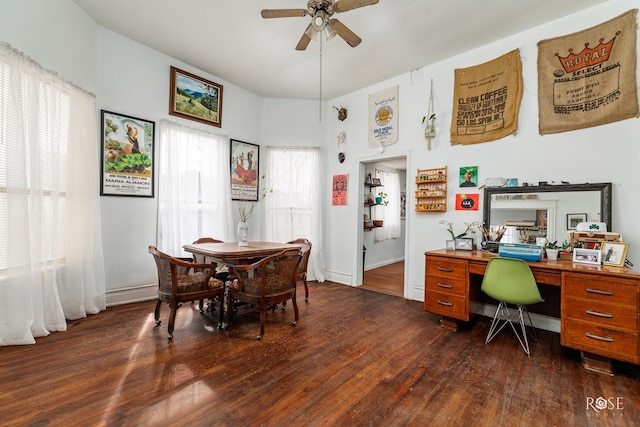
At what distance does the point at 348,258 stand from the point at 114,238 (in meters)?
3.30

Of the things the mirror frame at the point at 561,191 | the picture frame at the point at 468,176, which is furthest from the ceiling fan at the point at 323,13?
the mirror frame at the point at 561,191

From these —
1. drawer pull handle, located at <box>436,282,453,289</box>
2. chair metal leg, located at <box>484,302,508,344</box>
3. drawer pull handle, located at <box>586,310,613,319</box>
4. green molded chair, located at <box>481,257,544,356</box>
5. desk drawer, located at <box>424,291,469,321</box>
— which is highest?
green molded chair, located at <box>481,257,544,356</box>

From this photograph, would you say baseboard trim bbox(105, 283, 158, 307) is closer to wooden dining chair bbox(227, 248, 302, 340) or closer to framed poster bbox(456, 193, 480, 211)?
wooden dining chair bbox(227, 248, 302, 340)

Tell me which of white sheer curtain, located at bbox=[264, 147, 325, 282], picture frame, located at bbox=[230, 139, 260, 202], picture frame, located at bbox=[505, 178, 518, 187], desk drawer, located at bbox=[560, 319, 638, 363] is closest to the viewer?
desk drawer, located at bbox=[560, 319, 638, 363]

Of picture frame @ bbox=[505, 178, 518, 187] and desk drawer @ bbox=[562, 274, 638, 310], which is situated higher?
picture frame @ bbox=[505, 178, 518, 187]

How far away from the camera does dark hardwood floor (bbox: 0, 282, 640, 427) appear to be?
1.61 meters

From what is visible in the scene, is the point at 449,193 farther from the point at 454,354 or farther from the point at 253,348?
the point at 253,348

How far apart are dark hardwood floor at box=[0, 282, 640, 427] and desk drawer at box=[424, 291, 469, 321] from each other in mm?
197

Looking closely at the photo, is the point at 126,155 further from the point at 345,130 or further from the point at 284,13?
the point at 345,130

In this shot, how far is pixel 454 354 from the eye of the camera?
2.37 m

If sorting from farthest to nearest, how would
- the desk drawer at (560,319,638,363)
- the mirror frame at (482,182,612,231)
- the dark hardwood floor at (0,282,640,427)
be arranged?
the mirror frame at (482,182,612,231) < the desk drawer at (560,319,638,363) < the dark hardwood floor at (0,282,640,427)

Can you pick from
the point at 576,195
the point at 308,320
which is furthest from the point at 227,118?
the point at 576,195

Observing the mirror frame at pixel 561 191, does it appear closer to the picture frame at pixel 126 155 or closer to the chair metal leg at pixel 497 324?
the chair metal leg at pixel 497 324

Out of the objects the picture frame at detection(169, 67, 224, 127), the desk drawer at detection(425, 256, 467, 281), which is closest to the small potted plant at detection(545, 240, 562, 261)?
the desk drawer at detection(425, 256, 467, 281)
